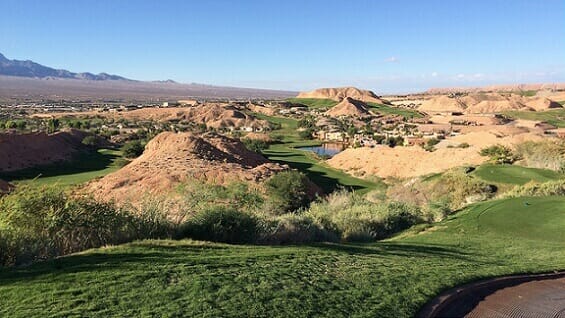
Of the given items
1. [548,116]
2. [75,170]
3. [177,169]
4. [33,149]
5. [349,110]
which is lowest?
[75,170]

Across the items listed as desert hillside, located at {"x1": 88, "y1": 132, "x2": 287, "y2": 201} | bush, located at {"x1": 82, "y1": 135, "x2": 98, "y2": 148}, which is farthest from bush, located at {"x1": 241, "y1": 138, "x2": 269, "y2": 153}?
bush, located at {"x1": 82, "y1": 135, "x2": 98, "y2": 148}

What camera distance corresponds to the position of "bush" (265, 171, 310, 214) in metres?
32.2

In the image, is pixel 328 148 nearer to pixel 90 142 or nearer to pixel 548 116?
pixel 90 142

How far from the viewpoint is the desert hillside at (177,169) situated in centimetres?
3453

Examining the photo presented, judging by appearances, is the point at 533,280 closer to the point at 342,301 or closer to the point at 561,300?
the point at 561,300

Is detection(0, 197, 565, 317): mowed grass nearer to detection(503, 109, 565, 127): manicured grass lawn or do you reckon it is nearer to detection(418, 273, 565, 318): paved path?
detection(418, 273, 565, 318): paved path

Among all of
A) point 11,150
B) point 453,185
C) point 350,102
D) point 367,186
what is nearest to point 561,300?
point 453,185

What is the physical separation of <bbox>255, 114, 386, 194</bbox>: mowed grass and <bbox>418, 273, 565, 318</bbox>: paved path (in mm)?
28839

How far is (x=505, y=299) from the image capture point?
9125mm

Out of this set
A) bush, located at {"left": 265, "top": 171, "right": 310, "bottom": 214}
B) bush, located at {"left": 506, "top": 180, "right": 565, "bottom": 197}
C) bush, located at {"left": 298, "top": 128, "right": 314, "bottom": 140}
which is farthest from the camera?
bush, located at {"left": 298, "top": 128, "right": 314, "bottom": 140}

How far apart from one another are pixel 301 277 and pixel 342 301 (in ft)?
4.44

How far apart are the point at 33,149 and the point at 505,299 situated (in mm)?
57950

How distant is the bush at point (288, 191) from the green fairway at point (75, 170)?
1776cm

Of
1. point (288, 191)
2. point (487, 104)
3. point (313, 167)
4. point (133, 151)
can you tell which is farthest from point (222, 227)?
point (487, 104)
